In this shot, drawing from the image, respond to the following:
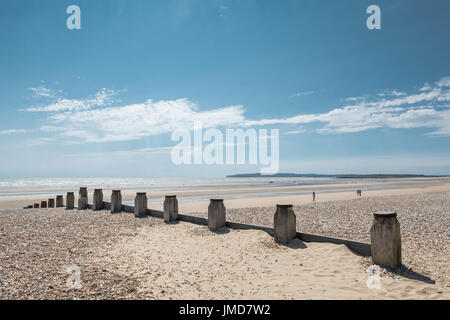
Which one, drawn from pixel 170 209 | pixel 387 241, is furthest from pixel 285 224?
pixel 170 209

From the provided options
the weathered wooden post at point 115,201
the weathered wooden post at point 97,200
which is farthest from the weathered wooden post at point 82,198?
the weathered wooden post at point 115,201

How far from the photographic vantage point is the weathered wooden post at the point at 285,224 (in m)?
7.47

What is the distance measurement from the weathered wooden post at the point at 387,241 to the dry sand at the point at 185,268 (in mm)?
392

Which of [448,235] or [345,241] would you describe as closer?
[345,241]

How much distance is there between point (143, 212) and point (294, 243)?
7.02 m

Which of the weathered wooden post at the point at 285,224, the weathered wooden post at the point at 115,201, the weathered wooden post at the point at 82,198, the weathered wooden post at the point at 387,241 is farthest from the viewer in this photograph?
the weathered wooden post at the point at 82,198

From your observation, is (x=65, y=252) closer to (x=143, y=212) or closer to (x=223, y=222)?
(x=223, y=222)

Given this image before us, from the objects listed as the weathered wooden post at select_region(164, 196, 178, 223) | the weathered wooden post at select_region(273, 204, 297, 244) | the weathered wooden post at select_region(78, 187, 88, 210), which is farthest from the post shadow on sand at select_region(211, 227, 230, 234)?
the weathered wooden post at select_region(78, 187, 88, 210)

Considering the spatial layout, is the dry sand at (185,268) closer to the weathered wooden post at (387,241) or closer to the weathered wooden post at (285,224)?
the weathered wooden post at (285,224)

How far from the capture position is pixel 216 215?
9266 mm

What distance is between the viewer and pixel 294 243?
7.34 m

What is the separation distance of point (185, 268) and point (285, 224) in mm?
2822

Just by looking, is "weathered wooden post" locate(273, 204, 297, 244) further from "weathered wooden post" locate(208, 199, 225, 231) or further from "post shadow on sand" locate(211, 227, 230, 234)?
"weathered wooden post" locate(208, 199, 225, 231)
